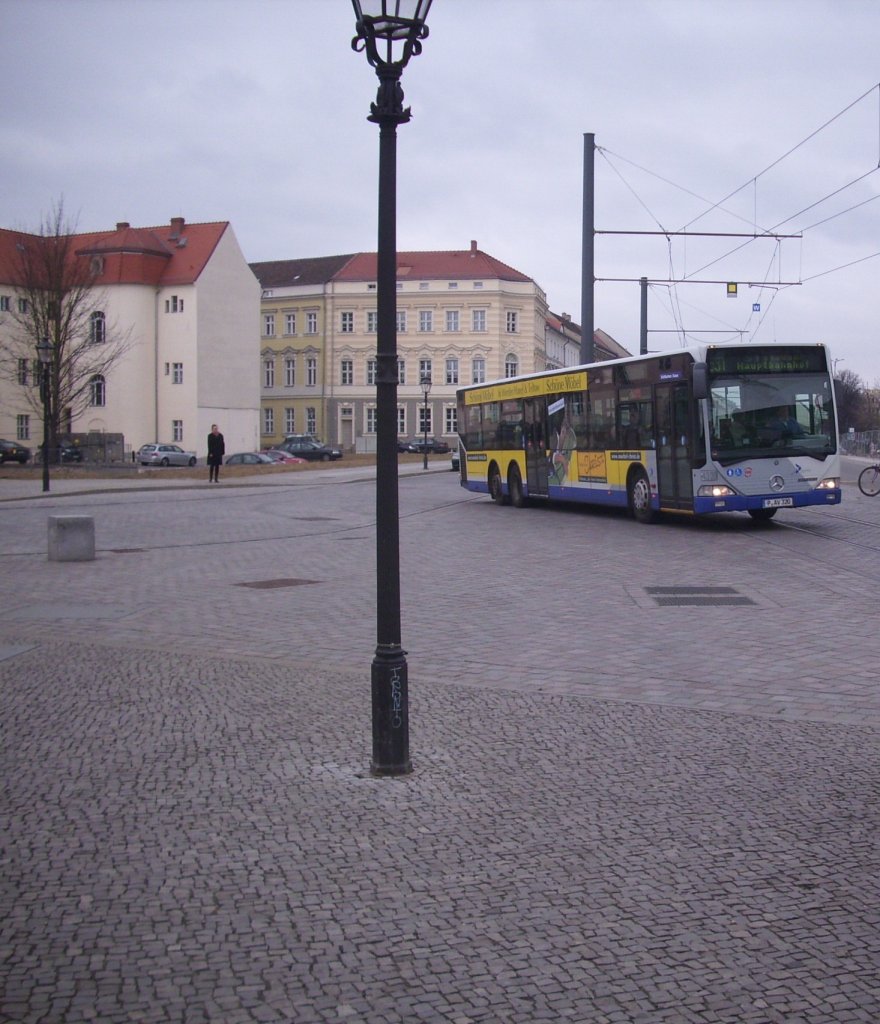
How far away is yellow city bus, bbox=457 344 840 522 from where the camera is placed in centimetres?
2077

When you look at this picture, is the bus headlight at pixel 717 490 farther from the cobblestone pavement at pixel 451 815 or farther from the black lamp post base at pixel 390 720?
the black lamp post base at pixel 390 720

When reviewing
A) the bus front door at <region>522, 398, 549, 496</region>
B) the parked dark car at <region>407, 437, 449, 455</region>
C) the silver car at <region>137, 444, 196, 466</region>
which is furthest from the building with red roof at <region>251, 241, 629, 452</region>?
the bus front door at <region>522, 398, 549, 496</region>

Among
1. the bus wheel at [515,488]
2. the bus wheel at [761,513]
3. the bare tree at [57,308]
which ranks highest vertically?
the bare tree at [57,308]

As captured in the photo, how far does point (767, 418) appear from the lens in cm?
2086

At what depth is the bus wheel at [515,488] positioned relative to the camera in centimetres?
3036

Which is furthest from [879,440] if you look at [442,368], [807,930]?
[807,930]

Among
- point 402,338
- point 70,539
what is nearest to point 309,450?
point 402,338

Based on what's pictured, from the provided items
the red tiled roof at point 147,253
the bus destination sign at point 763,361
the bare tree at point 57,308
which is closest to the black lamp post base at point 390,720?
the bus destination sign at point 763,361

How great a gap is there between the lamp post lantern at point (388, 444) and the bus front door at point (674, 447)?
15200 mm

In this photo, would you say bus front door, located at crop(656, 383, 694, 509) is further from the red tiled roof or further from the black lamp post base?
the red tiled roof

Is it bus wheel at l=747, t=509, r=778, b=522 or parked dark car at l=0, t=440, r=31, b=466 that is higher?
parked dark car at l=0, t=440, r=31, b=466

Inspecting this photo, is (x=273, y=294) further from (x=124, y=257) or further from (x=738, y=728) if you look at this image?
(x=738, y=728)

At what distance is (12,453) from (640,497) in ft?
173

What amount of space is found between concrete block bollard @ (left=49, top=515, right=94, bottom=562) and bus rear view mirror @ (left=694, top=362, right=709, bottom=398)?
993 centimetres
